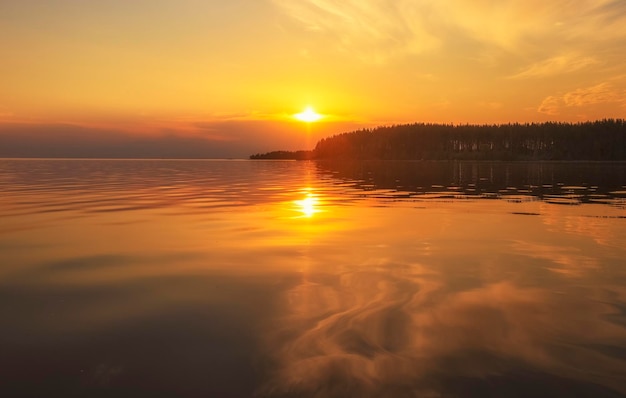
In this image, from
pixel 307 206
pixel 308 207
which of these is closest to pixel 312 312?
pixel 308 207

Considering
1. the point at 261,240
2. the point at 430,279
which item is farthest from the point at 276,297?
the point at 261,240

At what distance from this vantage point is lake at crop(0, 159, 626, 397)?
5.46 metres

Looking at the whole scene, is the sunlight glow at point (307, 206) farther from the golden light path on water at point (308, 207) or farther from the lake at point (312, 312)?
the lake at point (312, 312)

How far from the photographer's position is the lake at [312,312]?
5.46 metres

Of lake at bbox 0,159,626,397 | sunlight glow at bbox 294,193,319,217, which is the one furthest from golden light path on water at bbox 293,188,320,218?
lake at bbox 0,159,626,397

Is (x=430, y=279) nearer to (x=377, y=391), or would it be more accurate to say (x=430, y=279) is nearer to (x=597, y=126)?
(x=377, y=391)

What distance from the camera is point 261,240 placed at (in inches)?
577

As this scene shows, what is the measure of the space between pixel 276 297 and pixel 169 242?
676 centimetres

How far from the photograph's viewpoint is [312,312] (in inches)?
310

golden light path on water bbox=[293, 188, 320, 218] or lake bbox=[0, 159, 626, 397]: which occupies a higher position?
golden light path on water bbox=[293, 188, 320, 218]

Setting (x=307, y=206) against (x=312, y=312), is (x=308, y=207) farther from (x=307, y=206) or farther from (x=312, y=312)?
(x=312, y=312)

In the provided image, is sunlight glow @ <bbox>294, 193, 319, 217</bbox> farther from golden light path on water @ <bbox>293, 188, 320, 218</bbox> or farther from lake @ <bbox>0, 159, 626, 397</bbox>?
lake @ <bbox>0, 159, 626, 397</bbox>

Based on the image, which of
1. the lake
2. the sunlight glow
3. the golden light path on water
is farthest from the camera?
the sunlight glow

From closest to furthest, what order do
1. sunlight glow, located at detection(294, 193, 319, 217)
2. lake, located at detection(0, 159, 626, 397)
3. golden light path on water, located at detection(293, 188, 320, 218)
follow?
lake, located at detection(0, 159, 626, 397) < golden light path on water, located at detection(293, 188, 320, 218) < sunlight glow, located at detection(294, 193, 319, 217)
